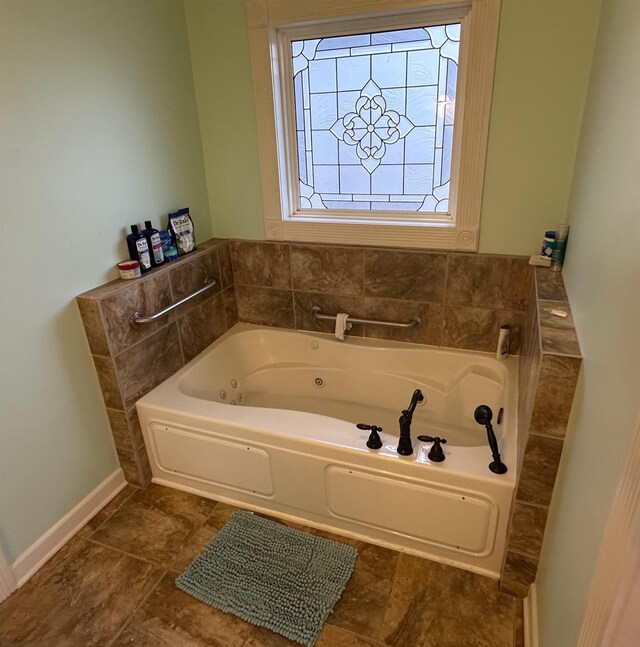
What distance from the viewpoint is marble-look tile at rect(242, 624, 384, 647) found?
4.88 feet

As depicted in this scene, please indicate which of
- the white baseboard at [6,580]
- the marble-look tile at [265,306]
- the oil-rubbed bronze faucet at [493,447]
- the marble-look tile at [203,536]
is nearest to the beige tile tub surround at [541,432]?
the oil-rubbed bronze faucet at [493,447]

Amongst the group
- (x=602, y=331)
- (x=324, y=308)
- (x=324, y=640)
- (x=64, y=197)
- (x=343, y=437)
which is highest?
(x=64, y=197)

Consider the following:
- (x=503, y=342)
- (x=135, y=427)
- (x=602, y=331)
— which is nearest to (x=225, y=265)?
(x=135, y=427)

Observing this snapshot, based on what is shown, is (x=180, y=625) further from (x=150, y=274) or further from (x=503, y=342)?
(x=503, y=342)

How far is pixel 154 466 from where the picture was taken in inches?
86.0

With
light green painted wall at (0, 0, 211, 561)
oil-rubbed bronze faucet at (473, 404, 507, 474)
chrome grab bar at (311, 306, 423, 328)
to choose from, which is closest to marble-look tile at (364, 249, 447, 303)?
chrome grab bar at (311, 306, 423, 328)

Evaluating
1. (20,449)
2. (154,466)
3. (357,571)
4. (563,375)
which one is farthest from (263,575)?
(563,375)

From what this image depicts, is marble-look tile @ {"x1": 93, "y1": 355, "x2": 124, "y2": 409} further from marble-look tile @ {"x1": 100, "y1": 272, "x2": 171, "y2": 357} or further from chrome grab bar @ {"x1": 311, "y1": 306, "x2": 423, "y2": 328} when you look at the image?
chrome grab bar @ {"x1": 311, "y1": 306, "x2": 423, "y2": 328}

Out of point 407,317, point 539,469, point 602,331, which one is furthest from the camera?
point 407,317

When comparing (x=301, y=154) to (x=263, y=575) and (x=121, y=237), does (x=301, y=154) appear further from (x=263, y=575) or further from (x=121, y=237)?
(x=263, y=575)

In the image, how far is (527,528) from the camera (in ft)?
4.94

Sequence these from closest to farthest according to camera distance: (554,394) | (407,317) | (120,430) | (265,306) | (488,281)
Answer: (554,394) → (120,430) → (488,281) → (407,317) → (265,306)

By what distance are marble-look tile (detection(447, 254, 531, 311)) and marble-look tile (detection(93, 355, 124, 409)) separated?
1.63 meters

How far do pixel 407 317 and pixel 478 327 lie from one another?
0.36 m
